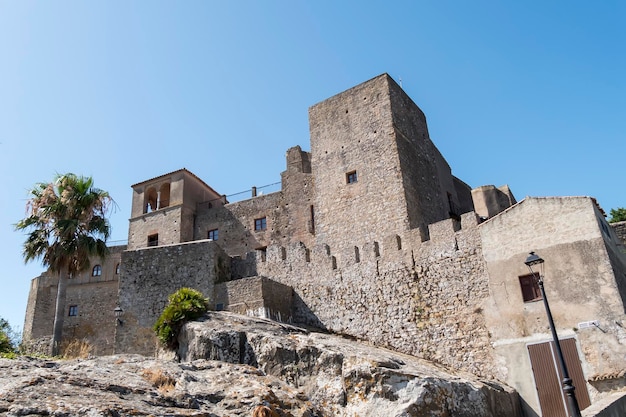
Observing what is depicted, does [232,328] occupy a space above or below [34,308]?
below

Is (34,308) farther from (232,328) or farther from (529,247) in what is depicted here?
(529,247)

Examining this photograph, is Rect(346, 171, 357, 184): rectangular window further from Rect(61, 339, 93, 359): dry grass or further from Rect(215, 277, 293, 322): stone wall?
Rect(61, 339, 93, 359): dry grass

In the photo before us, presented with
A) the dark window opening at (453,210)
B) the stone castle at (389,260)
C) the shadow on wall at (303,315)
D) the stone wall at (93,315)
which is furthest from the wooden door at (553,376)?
the stone wall at (93,315)

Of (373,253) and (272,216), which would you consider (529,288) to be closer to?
(373,253)

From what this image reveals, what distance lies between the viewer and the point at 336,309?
21.9m

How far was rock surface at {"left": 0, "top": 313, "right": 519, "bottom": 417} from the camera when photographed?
797 centimetres

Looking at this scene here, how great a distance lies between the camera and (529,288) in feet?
58.0

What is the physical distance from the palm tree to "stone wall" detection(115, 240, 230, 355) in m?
2.74

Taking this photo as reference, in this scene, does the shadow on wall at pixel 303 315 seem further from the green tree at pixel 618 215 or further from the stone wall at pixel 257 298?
the green tree at pixel 618 215

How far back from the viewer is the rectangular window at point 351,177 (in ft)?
84.8

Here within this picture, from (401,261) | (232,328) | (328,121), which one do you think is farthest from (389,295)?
(328,121)

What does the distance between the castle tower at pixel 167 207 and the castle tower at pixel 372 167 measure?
33.3ft

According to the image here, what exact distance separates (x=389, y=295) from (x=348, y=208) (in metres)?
5.83

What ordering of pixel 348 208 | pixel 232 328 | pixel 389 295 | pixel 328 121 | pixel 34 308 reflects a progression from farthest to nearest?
pixel 34 308 → pixel 328 121 → pixel 348 208 → pixel 389 295 → pixel 232 328
